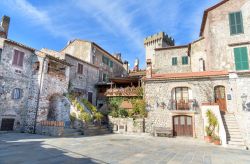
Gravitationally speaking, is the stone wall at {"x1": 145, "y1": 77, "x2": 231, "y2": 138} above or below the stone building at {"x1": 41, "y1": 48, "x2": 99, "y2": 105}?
below

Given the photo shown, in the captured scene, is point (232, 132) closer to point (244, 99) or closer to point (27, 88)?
point (244, 99)

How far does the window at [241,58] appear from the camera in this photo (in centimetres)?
1535

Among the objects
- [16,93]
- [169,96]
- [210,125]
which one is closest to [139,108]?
[169,96]

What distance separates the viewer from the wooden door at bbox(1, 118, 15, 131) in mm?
13947

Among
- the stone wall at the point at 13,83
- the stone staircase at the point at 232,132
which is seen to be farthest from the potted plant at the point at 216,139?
the stone wall at the point at 13,83

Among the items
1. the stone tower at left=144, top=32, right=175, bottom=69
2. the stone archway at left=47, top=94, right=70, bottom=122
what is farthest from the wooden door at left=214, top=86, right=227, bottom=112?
the stone tower at left=144, top=32, right=175, bottom=69

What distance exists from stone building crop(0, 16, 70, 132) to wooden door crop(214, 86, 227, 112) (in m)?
13.9

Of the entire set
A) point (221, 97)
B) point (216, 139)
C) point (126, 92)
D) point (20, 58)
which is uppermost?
point (20, 58)

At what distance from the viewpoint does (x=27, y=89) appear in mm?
15750

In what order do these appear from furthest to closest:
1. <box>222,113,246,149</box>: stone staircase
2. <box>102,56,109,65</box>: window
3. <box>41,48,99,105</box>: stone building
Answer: <box>102,56,109,65</box>: window → <box>41,48,99,105</box>: stone building → <box>222,113,246,149</box>: stone staircase

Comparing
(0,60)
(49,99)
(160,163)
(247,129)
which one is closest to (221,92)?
(247,129)

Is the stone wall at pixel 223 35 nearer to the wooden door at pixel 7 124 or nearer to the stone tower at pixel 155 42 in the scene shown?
the wooden door at pixel 7 124

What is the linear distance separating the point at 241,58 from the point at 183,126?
8095 mm

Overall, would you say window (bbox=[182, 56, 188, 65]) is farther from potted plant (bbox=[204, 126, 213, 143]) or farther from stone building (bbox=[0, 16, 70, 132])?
stone building (bbox=[0, 16, 70, 132])
